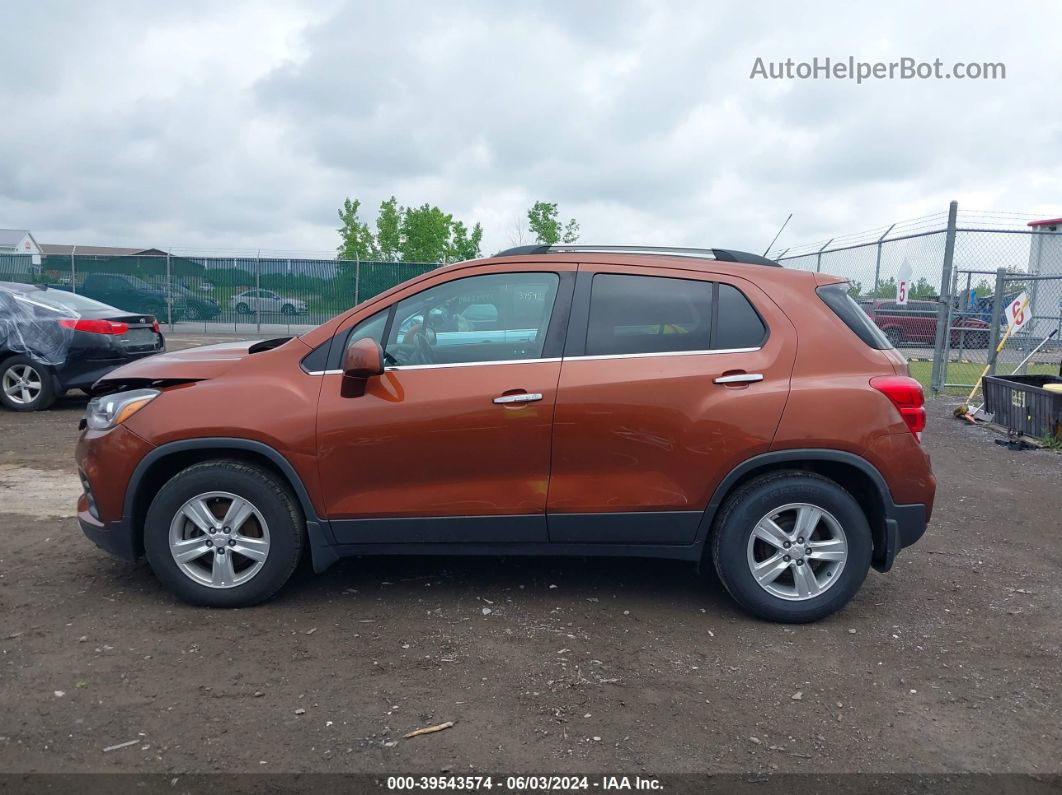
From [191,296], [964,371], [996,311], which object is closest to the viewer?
[996,311]

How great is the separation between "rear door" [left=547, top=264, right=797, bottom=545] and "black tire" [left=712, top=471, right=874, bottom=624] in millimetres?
170

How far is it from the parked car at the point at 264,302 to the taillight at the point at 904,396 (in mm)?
22813

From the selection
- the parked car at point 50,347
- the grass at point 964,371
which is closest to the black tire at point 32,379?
the parked car at point 50,347

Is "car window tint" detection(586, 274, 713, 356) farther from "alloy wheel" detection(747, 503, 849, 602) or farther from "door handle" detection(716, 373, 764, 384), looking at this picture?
"alloy wheel" detection(747, 503, 849, 602)

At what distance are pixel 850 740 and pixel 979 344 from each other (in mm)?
18637

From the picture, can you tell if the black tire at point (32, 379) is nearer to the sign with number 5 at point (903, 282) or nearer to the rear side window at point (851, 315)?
the rear side window at point (851, 315)

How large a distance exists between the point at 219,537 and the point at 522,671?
5.44 feet

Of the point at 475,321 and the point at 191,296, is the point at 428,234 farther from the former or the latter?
the point at 475,321

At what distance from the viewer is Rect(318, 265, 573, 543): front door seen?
4207 mm

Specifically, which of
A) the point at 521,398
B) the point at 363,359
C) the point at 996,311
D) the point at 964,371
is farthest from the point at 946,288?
the point at 363,359

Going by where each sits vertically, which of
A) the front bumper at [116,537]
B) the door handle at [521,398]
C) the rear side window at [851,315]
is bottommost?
→ the front bumper at [116,537]

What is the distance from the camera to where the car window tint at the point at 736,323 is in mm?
Result: 4324

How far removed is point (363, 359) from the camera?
411cm

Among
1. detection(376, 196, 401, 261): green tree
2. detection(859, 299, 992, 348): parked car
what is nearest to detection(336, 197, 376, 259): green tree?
detection(376, 196, 401, 261): green tree
